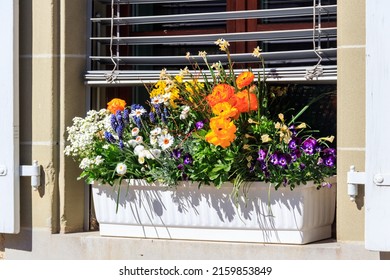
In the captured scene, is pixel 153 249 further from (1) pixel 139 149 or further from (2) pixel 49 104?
(2) pixel 49 104

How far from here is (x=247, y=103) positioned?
4.27 m

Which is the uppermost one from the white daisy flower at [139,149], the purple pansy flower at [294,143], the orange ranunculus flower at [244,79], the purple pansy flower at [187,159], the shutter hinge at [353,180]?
the orange ranunculus flower at [244,79]

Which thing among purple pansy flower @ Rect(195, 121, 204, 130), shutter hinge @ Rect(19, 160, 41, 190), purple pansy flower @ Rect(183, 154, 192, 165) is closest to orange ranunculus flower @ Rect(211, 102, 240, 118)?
purple pansy flower @ Rect(195, 121, 204, 130)

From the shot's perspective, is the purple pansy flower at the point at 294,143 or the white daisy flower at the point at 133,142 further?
the white daisy flower at the point at 133,142

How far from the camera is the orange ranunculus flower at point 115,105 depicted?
4.57m

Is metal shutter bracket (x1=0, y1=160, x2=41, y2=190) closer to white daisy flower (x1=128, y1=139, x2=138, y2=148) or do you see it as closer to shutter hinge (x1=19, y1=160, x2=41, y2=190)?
shutter hinge (x1=19, y1=160, x2=41, y2=190)

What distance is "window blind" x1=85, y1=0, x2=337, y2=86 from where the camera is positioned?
4.42 metres

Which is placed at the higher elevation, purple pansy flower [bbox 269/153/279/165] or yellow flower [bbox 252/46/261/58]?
yellow flower [bbox 252/46/261/58]

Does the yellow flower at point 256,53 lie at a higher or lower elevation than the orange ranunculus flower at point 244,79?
higher

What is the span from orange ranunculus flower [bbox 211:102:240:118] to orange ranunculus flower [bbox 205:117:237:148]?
0.03 m

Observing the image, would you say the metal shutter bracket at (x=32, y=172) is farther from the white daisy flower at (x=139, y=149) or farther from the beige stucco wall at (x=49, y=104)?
the white daisy flower at (x=139, y=149)

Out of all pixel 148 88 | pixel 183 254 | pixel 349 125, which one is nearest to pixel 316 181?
pixel 349 125
